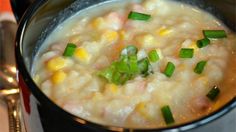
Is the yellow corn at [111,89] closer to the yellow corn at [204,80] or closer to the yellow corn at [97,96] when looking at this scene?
the yellow corn at [97,96]

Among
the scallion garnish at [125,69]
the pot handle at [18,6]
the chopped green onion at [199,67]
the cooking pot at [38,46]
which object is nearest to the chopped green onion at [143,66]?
the scallion garnish at [125,69]

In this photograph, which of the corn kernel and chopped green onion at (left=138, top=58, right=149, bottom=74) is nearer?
chopped green onion at (left=138, top=58, right=149, bottom=74)

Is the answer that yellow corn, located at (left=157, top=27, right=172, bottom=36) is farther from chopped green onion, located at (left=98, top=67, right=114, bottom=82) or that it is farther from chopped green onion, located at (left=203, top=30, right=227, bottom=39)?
chopped green onion, located at (left=98, top=67, right=114, bottom=82)

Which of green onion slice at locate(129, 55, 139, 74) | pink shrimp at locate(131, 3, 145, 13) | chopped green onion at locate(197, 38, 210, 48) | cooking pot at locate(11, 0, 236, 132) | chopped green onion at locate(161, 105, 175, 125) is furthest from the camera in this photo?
pink shrimp at locate(131, 3, 145, 13)

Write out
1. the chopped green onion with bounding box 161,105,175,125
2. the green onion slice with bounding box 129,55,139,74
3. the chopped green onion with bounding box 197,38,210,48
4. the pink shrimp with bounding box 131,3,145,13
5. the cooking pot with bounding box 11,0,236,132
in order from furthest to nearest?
the pink shrimp with bounding box 131,3,145,13, the chopped green onion with bounding box 197,38,210,48, the green onion slice with bounding box 129,55,139,74, the chopped green onion with bounding box 161,105,175,125, the cooking pot with bounding box 11,0,236,132

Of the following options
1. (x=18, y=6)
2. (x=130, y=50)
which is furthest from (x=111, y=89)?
(x=18, y=6)

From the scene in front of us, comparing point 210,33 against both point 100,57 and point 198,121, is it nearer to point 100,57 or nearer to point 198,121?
point 100,57

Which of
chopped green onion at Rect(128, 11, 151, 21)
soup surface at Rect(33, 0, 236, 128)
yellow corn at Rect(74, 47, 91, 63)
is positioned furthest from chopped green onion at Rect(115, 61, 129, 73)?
chopped green onion at Rect(128, 11, 151, 21)
